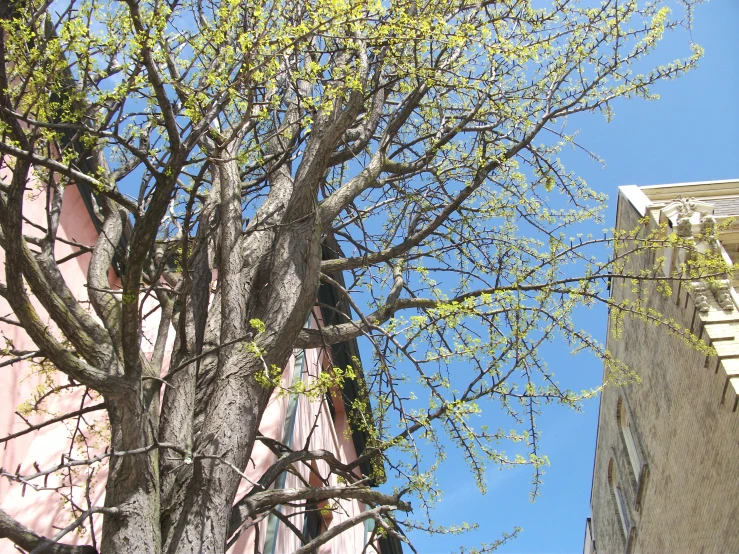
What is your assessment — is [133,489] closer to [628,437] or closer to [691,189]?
[691,189]

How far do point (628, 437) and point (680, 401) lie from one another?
3.98 meters

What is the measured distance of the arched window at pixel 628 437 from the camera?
12.5m

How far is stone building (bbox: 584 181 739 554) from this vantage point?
816 cm

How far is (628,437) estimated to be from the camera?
1336cm

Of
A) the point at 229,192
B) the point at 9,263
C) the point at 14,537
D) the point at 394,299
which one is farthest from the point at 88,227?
the point at 14,537

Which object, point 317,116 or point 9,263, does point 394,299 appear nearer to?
point 317,116

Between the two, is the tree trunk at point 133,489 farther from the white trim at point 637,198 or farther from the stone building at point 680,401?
the white trim at point 637,198

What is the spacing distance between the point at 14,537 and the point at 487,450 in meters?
3.31

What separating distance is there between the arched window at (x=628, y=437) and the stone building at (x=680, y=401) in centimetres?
2

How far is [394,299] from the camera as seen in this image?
6078mm

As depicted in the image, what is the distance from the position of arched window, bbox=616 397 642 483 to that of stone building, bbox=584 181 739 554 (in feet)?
0.08

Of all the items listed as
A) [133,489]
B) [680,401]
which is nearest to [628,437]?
[680,401]

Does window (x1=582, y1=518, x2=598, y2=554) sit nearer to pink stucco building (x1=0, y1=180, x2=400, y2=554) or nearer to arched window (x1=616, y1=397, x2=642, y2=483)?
arched window (x1=616, y1=397, x2=642, y2=483)

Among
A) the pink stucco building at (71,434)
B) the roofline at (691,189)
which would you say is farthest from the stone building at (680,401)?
the pink stucco building at (71,434)
